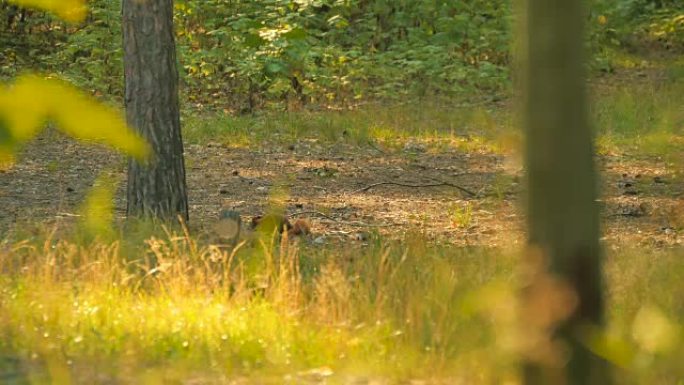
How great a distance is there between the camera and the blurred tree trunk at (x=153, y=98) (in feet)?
25.2

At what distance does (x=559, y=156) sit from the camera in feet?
9.80

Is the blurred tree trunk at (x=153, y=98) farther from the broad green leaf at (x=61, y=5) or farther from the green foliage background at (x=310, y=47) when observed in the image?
the green foliage background at (x=310, y=47)

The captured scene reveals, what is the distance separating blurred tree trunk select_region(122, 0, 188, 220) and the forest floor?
19.4 inches

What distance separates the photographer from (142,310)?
4789mm

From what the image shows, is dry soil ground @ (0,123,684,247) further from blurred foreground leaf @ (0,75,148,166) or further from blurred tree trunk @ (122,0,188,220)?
blurred foreground leaf @ (0,75,148,166)

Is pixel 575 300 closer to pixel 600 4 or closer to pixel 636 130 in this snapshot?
pixel 636 130

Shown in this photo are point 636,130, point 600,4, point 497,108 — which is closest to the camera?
point 636,130

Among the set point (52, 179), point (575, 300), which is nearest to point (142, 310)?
point (575, 300)

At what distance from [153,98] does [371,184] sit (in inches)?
136

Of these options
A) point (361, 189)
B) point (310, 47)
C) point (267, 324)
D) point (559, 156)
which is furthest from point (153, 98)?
point (310, 47)

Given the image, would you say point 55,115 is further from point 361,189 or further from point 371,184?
point 371,184

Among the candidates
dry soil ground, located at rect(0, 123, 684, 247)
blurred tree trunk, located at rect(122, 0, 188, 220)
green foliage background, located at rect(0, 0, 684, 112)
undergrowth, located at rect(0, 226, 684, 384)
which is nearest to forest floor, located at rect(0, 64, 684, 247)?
dry soil ground, located at rect(0, 123, 684, 247)

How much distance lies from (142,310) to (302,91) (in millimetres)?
11768

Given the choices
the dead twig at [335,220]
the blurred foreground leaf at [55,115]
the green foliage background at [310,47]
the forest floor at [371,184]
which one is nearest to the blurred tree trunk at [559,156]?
the blurred foreground leaf at [55,115]
